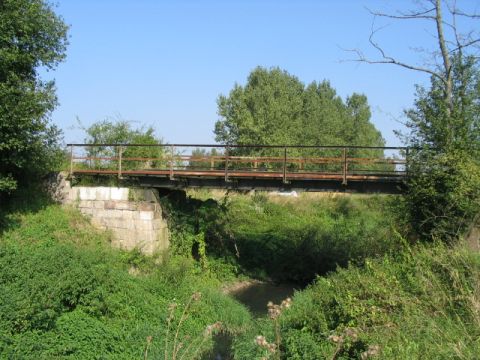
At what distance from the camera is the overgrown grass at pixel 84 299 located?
11.1 m

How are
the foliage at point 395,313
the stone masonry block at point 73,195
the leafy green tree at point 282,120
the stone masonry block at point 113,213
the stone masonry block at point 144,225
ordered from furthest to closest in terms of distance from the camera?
the leafy green tree at point 282,120 → the stone masonry block at point 73,195 → the stone masonry block at point 113,213 → the stone masonry block at point 144,225 → the foliage at point 395,313

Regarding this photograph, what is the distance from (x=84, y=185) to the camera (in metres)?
19.0

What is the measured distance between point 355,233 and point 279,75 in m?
25.1

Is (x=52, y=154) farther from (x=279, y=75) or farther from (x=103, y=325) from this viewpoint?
(x=279, y=75)

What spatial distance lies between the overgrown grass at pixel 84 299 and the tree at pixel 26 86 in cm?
228

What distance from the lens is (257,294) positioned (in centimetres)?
1953

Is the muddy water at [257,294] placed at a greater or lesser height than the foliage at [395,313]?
lesser

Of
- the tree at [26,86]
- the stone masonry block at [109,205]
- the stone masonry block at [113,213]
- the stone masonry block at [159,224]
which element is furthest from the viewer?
the stone masonry block at [109,205]

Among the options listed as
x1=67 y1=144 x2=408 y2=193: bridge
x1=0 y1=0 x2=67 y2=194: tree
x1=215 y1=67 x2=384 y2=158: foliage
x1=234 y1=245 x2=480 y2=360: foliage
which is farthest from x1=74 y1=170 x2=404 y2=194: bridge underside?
x1=215 y1=67 x2=384 y2=158: foliage

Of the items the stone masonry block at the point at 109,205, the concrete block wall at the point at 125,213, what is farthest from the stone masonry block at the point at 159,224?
the stone masonry block at the point at 109,205

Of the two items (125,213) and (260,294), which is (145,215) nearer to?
(125,213)

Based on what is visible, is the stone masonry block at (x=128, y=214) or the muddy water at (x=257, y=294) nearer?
the muddy water at (x=257, y=294)

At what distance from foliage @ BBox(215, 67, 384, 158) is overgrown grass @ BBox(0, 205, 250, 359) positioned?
25.2 meters

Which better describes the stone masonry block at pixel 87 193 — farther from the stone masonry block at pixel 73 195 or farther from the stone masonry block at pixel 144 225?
the stone masonry block at pixel 144 225
